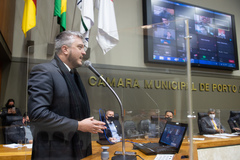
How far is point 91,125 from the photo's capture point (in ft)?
3.77

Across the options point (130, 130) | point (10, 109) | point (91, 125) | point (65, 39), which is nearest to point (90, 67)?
point (65, 39)

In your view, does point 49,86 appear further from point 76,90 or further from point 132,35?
point 132,35

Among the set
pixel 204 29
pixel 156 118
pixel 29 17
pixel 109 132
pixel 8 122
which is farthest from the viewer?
pixel 204 29

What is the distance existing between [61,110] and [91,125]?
178 millimetres

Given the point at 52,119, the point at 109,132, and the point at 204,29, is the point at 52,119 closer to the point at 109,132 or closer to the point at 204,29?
the point at 109,132

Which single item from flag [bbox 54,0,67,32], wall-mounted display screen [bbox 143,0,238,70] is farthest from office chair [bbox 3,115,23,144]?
wall-mounted display screen [bbox 143,0,238,70]

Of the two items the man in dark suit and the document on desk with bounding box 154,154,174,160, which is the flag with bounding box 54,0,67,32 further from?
the document on desk with bounding box 154,154,174,160

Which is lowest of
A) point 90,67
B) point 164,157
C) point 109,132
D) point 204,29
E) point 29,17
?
point 164,157

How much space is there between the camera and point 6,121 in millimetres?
3410

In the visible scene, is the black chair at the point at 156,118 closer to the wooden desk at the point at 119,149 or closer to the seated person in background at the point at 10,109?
the wooden desk at the point at 119,149

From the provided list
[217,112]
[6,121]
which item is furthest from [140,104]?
Answer: [217,112]

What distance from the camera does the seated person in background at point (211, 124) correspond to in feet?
13.1

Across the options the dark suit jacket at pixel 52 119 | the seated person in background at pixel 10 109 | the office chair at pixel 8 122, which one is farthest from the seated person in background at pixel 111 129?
the seated person in background at pixel 10 109

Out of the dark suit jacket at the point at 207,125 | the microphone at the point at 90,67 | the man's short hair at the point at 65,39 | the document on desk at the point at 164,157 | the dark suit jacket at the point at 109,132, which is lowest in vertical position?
the dark suit jacket at the point at 207,125
